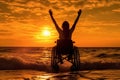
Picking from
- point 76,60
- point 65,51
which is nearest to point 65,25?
point 65,51

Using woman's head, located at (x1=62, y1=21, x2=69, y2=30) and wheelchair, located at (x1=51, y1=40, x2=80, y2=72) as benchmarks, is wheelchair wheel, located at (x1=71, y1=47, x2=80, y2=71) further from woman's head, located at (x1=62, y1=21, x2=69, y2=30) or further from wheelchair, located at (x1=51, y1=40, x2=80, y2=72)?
woman's head, located at (x1=62, y1=21, x2=69, y2=30)

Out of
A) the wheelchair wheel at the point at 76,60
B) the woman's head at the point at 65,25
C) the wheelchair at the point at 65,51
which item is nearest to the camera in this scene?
the woman's head at the point at 65,25

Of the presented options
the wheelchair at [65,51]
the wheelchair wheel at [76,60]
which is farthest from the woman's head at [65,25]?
the wheelchair wheel at [76,60]

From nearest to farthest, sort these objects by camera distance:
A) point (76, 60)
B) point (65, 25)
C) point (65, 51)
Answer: point (65, 25) < point (65, 51) < point (76, 60)

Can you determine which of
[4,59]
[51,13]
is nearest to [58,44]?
[51,13]

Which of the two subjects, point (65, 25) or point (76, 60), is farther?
point (76, 60)

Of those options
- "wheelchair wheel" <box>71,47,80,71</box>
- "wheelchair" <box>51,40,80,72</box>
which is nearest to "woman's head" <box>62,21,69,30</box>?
"wheelchair" <box>51,40,80,72</box>

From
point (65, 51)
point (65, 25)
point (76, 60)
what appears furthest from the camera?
point (76, 60)

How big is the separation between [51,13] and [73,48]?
84.6 inches

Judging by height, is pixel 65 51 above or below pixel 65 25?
below

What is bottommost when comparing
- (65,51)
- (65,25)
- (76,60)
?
(76,60)

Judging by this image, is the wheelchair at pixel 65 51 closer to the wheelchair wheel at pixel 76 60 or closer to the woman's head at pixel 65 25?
the wheelchair wheel at pixel 76 60

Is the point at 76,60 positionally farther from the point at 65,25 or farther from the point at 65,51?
the point at 65,25

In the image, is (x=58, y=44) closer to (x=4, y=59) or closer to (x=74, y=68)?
(x=74, y=68)
